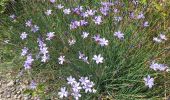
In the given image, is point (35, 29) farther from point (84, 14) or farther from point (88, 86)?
point (88, 86)

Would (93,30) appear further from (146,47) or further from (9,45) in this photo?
(9,45)

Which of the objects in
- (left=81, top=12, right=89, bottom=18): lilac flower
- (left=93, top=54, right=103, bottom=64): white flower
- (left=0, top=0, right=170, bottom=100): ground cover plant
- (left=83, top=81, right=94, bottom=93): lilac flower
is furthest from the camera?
(left=81, top=12, right=89, bottom=18): lilac flower

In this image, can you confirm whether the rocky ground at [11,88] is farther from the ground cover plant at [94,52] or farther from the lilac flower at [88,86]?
the lilac flower at [88,86]

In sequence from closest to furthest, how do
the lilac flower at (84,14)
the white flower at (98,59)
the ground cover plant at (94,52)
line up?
the white flower at (98,59) < the ground cover plant at (94,52) < the lilac flower at (84,14)

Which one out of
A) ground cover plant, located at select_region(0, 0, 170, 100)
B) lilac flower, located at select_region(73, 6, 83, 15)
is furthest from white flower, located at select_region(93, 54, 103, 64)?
lilac flower, located at select_region(73, 6, 83, 15)

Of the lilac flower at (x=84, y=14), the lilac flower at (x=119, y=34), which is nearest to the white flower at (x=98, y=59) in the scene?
the lilac flower at (x=119, y=34)

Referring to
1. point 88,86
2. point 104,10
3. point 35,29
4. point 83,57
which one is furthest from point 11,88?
point 104,10

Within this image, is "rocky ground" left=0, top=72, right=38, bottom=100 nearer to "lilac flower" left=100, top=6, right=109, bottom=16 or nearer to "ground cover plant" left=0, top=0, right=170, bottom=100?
"ground cover plant" left=0, top=0, right=170, bottom=100
